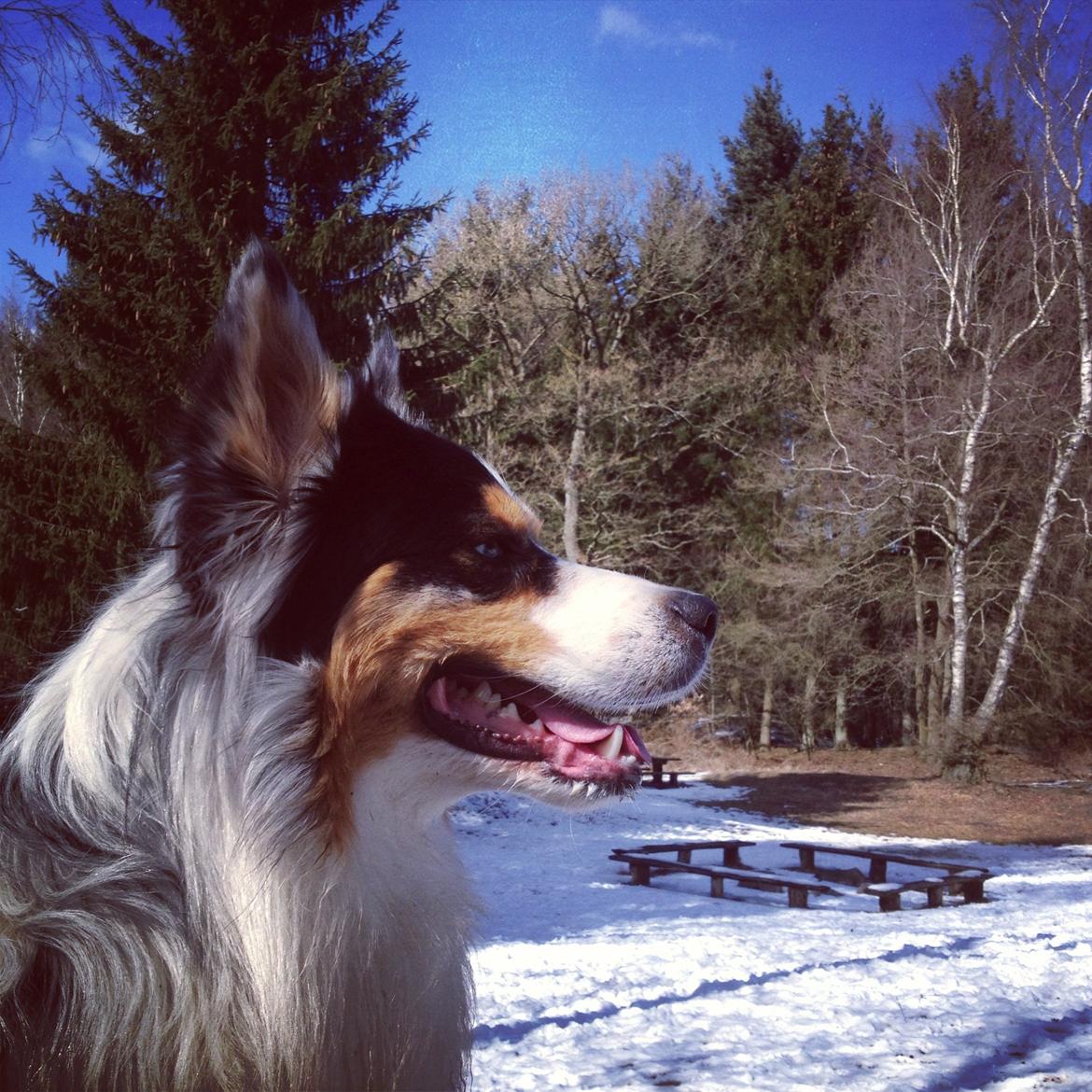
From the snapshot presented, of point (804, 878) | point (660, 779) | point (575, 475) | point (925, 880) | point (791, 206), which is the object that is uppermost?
point (791, 206)

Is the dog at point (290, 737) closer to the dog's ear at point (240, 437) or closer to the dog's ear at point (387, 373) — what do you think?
the dog's ear at point (240, 437)

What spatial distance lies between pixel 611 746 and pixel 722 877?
1023cm

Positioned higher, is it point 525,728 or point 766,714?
point 525,728

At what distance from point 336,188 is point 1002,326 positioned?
14.9m

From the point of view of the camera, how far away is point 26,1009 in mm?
1809

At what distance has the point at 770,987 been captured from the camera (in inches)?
274

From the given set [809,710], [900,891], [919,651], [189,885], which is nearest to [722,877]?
[900,891]

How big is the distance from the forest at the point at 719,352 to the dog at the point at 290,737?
5405 millimetres

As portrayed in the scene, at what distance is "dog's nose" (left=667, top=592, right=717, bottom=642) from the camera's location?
7.97 ft

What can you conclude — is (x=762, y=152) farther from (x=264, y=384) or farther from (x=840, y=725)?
(x=264, y=384)

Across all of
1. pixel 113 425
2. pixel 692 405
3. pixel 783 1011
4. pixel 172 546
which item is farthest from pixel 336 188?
pixel 692 405

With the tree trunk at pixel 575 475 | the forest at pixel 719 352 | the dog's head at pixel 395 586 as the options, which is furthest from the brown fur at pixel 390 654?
the tree trunk at pixel 575 475

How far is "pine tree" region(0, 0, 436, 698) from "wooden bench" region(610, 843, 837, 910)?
7113 millimetres

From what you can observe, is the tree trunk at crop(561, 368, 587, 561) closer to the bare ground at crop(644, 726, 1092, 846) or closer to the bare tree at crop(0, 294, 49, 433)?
the bare ground at crop(644, 726, 1092, 846)
